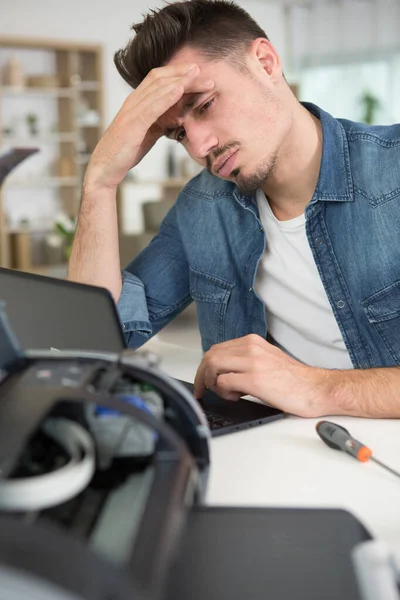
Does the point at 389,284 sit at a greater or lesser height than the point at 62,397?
lesser

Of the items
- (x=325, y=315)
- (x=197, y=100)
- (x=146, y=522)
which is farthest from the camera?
(x=325, y=315)

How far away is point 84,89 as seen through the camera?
763 centimetres

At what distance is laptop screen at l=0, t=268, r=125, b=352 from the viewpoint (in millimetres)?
888

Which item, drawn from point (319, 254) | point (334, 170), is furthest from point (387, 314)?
point (334, 170)

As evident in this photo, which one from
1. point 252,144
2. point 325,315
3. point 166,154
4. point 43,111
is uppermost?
point 252,144

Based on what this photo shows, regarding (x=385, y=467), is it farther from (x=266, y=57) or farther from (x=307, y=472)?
(x=266, y=57)

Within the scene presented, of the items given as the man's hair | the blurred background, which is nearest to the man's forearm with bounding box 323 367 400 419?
the man's hair

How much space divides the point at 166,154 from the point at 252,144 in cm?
704

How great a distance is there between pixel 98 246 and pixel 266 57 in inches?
18.8

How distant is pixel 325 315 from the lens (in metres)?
1.41

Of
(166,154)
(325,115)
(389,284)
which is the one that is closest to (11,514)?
(389,284)

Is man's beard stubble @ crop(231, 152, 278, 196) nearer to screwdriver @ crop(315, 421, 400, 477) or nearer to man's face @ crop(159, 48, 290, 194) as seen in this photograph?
man's face @ crop(159, 48, 290, 194)

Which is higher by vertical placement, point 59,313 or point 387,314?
point 59,313

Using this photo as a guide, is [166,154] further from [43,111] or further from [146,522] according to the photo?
[146,522]
